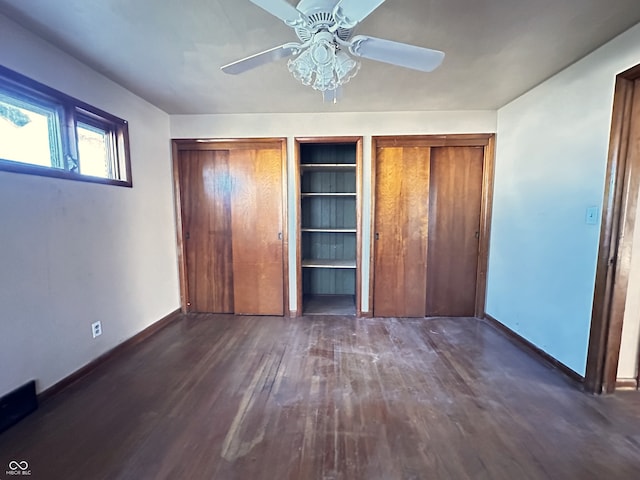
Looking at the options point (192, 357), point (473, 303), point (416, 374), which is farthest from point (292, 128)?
point (473, 303)

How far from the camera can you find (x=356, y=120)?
10.4ft

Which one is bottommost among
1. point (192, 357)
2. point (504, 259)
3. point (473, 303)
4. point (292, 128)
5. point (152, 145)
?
point (192, 357)

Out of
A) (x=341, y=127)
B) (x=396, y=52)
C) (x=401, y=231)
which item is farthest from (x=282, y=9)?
(x=401, y=231)

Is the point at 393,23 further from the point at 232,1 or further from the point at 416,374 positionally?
the point at 416,374

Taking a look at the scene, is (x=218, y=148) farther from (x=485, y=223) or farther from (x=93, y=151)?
(x=485, y=223)

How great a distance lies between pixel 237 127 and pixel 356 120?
1366mm

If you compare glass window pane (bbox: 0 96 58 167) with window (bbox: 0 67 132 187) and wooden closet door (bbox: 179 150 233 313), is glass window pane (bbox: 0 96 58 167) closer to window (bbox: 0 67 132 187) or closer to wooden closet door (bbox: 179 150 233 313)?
window (bbox: 0 67 132 187)

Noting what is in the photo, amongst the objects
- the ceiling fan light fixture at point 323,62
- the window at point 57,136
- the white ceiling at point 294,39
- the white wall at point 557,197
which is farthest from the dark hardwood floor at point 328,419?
the white ceiling at point 294,39

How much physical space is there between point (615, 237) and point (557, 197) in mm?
526

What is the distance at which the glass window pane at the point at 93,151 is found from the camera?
7.29 ft

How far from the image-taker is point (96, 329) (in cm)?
226

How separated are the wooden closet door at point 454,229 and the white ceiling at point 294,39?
740mm

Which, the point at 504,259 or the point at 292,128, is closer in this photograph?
the point at 504,259

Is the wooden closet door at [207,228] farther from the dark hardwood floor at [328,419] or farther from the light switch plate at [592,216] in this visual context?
the light switch plate at [592,216]
